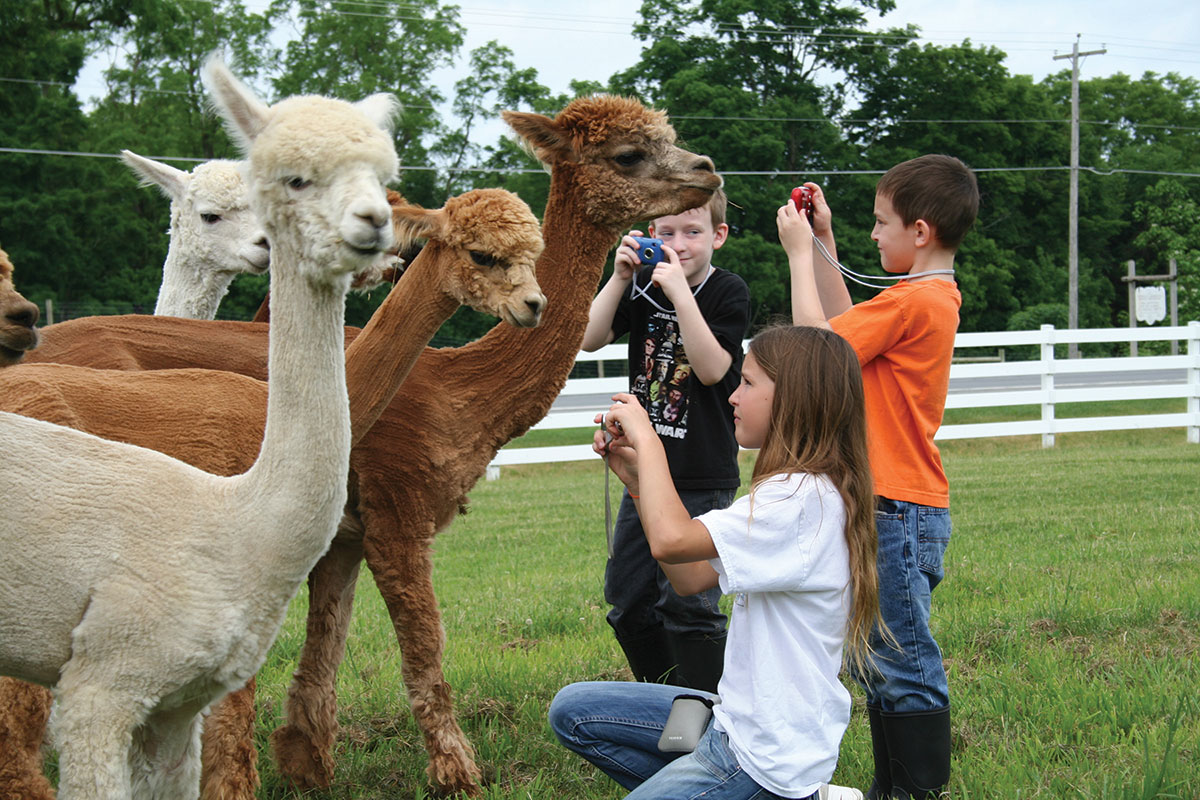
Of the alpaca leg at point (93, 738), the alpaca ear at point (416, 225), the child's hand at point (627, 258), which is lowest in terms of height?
the alpaca leg at point (93, 738)

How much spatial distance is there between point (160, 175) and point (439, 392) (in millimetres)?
2170

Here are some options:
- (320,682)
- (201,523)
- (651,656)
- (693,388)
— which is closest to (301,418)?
(201,523)

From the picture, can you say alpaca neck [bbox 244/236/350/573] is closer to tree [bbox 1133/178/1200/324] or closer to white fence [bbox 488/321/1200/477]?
white fence [bbox 488/321/1200/477]

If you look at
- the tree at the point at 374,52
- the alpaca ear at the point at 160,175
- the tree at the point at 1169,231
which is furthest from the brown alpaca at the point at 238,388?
the tree at the point at 1169,231

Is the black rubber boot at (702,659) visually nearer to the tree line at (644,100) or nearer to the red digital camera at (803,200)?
the red digital camera at (803,200)

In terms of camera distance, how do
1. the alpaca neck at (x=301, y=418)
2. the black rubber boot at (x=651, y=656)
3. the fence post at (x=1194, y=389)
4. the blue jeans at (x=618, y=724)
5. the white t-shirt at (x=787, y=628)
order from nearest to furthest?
the alpaca neck at (x=301, y=418), the white t-shirt at (x=787, y=628), the blue jeans at (x=618, y=724), the black rubber boot at (x=651, y=656), the fence post at (x=1194, y=389)

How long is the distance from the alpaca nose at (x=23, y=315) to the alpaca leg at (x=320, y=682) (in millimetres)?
1357

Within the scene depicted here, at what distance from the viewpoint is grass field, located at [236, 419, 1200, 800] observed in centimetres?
372

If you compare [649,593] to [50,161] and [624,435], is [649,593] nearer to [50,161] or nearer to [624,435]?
[624,435]

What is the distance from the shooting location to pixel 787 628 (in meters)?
2.76

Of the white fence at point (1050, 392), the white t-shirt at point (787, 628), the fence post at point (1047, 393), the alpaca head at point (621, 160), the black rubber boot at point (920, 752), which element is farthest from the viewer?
the fence post at point (1047, 393)

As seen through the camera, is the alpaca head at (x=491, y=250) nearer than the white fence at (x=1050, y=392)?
Yes

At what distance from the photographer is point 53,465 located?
242 centimetres

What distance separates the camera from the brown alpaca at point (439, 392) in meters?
3.68
